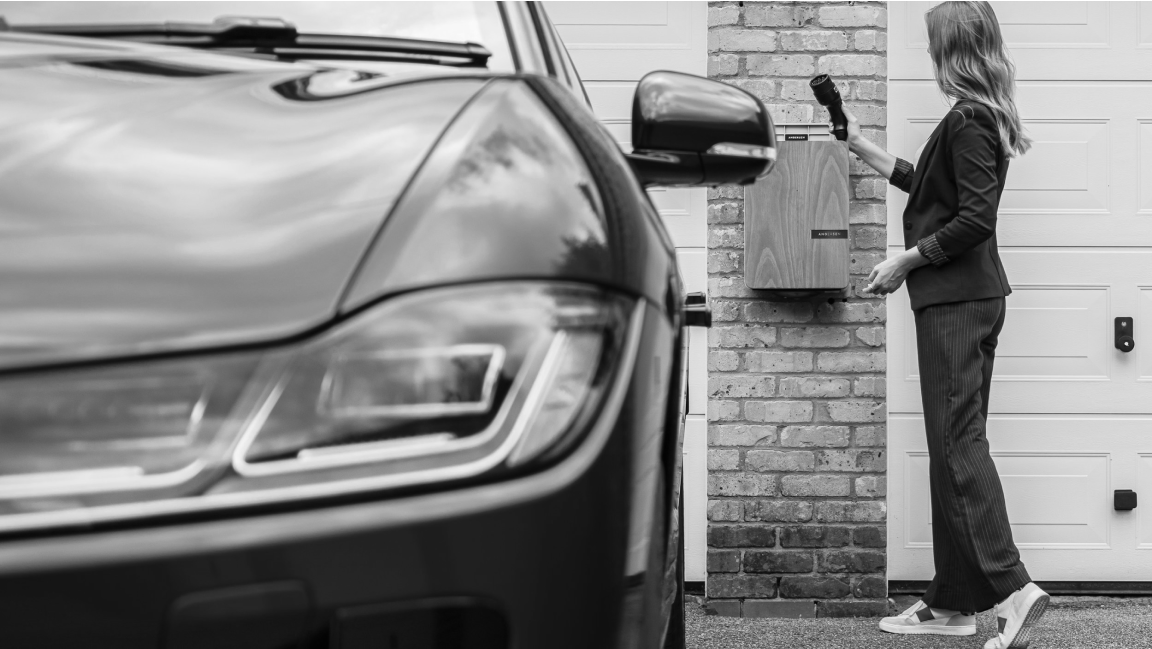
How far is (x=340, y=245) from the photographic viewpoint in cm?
78

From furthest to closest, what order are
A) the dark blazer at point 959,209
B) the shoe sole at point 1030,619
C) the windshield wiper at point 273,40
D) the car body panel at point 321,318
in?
the dark blazer at point 959,209
the shoe sole at point 1030,619
the windshield wiper at point 273,40
the car body panel at point 321,318

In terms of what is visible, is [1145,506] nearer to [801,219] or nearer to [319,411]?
[801,219]

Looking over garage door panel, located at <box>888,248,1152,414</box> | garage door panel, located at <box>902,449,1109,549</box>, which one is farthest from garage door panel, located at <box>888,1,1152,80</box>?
garage door panel, located at <box>902,449,1109,549</box>

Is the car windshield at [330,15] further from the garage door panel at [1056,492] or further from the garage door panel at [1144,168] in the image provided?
the garage door panel at [1144,168]

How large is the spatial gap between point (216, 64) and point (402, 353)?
589 mm

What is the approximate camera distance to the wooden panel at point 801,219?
11.9 feet

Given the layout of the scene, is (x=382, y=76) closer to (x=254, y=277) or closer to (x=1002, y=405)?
(x=254, y=277)

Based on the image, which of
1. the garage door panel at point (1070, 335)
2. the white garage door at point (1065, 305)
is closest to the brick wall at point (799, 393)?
the white garage door at point (1065, 305)

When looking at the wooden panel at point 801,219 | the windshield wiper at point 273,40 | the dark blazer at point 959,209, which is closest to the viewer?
the windshield wiper at point 273,40

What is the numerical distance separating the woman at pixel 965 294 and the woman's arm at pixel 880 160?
0.90ft

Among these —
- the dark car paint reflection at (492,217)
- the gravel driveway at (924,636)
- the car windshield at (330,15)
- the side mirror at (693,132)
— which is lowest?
the gravel driveway at (924,636)

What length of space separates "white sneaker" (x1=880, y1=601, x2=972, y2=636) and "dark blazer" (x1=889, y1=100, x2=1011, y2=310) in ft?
3.22

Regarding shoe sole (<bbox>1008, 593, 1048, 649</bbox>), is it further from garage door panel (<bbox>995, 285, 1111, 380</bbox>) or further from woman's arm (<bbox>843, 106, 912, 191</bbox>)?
woman's arm (<bbox>843, 106, 912, 191</bbox>)

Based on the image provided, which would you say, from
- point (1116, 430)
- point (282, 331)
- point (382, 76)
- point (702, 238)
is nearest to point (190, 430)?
point (282, 331)
